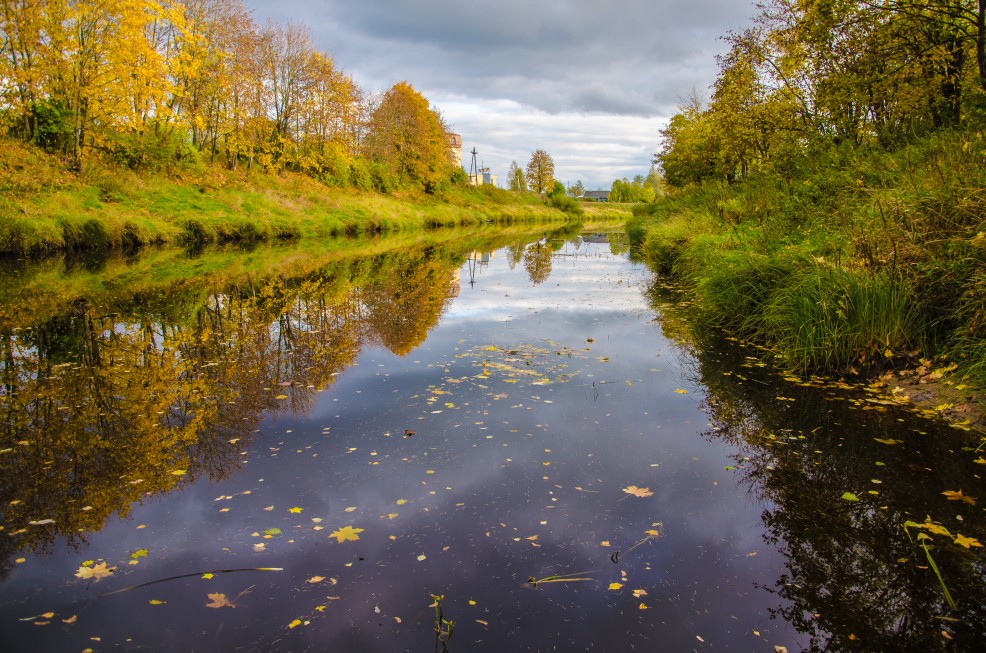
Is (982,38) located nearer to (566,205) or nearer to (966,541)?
(966,541)

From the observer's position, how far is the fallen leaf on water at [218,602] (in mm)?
3283

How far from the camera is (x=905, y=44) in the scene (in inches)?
430

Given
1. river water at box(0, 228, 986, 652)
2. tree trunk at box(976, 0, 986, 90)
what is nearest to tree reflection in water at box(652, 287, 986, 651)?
river water at box(0, 228, 986, 652)

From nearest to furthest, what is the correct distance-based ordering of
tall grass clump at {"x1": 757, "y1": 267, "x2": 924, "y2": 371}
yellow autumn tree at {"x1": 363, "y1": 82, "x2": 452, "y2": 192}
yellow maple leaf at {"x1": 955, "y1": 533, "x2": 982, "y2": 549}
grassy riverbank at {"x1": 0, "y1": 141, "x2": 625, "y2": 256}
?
1. yellow maple leaf at {"x1": 955, "y1": 533, "x2": 982, "y2": 549}
2. tall grass clump at {"x1": 757, "y1": 267, "x2": 924, "y2": 371}
3. grassy riverbank at {"x1": 0, "y1": 141, "x2": 625, "y2": 256}
4. yellow autumn tree at {"x1": 363, "y1": 82, "x2": 452, "y2": 192}

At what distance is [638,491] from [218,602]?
3.10m

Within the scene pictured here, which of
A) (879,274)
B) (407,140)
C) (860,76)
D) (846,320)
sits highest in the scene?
(407,140)

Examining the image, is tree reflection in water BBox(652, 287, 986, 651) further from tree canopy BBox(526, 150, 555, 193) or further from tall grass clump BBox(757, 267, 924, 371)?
tree canopy BBox(526, 150, 555, 193)

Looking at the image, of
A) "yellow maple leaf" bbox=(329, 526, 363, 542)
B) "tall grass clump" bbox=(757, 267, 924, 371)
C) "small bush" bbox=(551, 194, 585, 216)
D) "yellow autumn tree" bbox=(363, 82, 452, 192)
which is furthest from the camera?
"small bush" bbox=(551, 194, 585, 216)

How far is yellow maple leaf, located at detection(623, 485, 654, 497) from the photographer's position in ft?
15.3

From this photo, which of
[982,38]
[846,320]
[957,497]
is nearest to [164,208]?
[846,320]

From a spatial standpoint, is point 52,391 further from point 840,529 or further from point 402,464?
point 840,529

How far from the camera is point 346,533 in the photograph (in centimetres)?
404

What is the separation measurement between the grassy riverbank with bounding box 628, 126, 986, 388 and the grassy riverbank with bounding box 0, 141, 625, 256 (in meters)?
20.1

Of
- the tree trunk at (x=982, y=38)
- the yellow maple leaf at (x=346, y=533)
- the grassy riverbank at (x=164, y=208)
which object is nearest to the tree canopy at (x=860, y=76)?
the tree trunk at (x=982, y=38)
